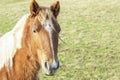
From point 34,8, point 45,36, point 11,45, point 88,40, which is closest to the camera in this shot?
point 45,36

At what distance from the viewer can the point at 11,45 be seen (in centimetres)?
589

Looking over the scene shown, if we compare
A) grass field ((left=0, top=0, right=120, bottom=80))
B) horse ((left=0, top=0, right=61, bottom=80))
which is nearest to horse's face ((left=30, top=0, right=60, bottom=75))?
horse ((left=0, top=0, right=61, bottom=80))

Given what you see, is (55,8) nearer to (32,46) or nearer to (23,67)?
Answer: (32,46)

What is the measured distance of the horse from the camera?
5297 mm

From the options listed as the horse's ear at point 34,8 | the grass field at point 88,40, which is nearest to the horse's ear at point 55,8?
the horse's ear at point 34,8

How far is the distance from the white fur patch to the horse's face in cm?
34

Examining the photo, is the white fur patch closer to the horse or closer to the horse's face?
the horse

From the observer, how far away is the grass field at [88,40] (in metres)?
11.9

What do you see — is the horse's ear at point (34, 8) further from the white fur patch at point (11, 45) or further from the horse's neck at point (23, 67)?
the horse's neck at point (23, 67)

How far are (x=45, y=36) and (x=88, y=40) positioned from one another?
33.9ft

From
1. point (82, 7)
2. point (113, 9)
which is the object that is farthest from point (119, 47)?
point (82, 7)

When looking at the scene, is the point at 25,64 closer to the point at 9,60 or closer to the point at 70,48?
the point at 9,60

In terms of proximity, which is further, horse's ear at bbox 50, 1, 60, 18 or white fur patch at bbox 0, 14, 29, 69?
white fur patch at bbox 0, 14, 29, 69

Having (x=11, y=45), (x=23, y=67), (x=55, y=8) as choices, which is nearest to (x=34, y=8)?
(x=55, y=8)
